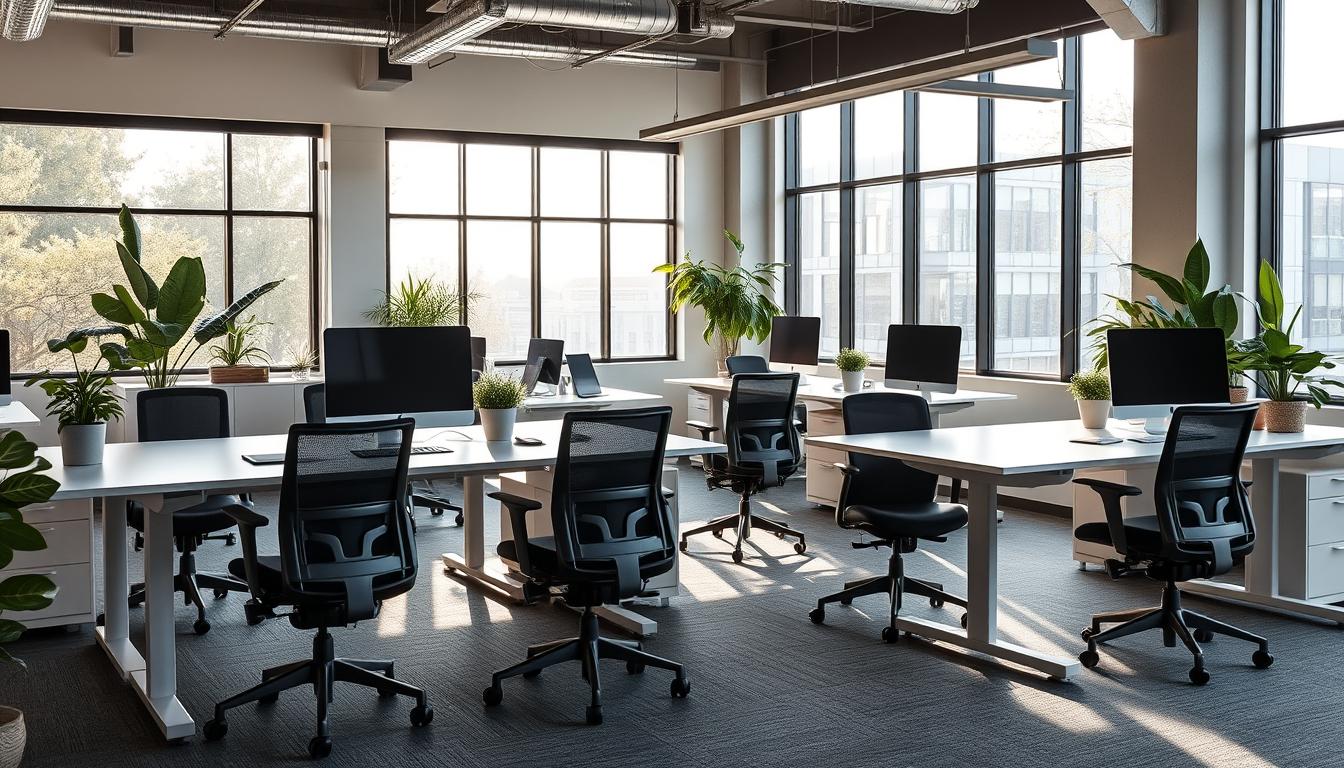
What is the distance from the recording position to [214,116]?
31.9 ft

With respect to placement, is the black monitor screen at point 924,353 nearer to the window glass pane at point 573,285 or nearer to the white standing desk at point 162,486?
the white standing desk at point 162,486

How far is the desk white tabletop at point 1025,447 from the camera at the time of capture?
4.77m

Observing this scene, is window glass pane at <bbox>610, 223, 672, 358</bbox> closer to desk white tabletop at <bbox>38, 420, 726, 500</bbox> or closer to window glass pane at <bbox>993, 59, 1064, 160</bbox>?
window glass pane at <bbox>993, 59, 1064, 160</bbox>

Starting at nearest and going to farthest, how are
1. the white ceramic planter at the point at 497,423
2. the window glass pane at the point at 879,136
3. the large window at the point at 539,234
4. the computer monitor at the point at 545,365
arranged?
the white ceramic planter at the point at 497,423 → the computer monitor at the point at 545,365 → the window glass pane at the point at 879,136 → the large window at the point at 539,234

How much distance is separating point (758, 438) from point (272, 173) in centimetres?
519

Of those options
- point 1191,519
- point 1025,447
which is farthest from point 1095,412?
point 1191,519

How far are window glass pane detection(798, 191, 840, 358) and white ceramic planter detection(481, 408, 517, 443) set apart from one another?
19.5ft

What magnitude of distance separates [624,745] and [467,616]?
1853 mm

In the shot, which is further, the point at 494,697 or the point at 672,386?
the point at 672,386

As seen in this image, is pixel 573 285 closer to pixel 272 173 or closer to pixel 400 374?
pixel 272 173

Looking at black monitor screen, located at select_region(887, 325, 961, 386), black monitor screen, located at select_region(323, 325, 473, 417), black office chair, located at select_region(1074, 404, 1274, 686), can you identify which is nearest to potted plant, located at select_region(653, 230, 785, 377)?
black monitor screen, located at select_region(887, 325, 961, 386)

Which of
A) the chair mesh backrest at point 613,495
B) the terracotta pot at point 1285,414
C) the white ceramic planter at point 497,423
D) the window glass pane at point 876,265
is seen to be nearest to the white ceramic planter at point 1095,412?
the terracotta pot at point 1285,414

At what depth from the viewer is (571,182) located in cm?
1130

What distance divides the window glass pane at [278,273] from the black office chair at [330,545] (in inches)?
250
